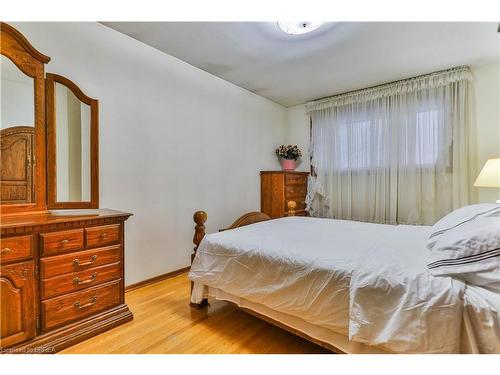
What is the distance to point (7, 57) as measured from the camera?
1.68m

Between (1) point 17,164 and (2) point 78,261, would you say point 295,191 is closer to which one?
(2) point 78,261

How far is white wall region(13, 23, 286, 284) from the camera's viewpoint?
84.7 inches

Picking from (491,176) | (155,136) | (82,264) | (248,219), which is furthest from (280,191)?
(82,264)

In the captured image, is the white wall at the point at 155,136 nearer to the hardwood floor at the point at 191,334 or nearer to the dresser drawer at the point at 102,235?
the dresser drawer at the point at 102,235

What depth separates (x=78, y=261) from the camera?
1.60m

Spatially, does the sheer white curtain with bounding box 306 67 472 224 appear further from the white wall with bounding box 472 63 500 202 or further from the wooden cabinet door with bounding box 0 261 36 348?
the wooden cabinet door with bounding box 0 261 36 348

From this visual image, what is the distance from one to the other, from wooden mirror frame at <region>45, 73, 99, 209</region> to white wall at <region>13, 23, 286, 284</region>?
7 cm

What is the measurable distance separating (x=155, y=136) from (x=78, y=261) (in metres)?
1.40

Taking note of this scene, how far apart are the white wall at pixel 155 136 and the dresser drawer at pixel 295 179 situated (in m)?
0.64
